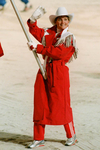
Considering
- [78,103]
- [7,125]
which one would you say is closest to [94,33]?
[78,103]

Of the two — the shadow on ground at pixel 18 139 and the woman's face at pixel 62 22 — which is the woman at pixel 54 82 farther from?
the shadow on ground at pixel 18 139

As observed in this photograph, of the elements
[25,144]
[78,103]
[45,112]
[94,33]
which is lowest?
[94,33]

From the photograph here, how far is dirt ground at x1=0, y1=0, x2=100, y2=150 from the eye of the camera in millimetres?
4609

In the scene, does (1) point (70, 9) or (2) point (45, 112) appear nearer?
(2) point (45, 112)

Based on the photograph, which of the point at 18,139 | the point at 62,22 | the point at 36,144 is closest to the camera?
the point at 62,22

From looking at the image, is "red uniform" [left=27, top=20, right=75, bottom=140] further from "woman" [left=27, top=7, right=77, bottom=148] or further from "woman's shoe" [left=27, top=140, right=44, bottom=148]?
"woman's shoe" [left=27, top=140, right=44, bottom=148]

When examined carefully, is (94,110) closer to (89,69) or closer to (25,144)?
(25,144)

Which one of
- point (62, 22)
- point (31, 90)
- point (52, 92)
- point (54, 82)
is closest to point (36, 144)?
point (52, 92)

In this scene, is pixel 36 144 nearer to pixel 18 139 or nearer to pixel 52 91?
pixel 18 139

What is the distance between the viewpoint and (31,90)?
7543 millimetres

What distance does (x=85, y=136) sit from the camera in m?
A: 4.67

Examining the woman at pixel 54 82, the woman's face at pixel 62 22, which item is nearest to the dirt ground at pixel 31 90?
the woman at pixel 54 82

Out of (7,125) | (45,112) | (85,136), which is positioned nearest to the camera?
(45,112)

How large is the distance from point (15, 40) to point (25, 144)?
33.4ft
